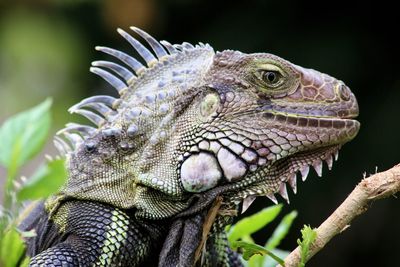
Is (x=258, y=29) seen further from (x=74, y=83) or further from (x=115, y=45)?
(x=74, y=83)

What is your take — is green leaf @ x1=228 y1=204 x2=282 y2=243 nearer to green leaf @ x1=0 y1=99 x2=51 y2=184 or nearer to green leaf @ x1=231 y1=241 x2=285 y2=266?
green leaf @ x1=231 y1=241 x2=285 y2=266

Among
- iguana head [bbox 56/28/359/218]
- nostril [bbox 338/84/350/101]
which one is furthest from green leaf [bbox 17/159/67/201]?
nostril [bbox 338/84/350/101]

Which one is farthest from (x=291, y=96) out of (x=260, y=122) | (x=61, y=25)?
(x=61, y=25)

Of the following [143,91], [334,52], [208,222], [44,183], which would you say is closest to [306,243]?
[208,222]

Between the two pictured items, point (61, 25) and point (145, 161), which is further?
point (61, 25)

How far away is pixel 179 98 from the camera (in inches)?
137

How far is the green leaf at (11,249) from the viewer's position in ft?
5.59

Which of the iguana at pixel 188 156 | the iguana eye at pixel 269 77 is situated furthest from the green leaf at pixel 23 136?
the iguana eye at pixel 269 77

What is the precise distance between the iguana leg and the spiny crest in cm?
36

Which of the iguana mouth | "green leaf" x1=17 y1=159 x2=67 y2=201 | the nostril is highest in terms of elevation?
the nostril

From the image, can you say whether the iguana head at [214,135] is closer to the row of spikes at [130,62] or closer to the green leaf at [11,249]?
the row of spikes at [130,62]

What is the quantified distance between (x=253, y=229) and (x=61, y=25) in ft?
31.4

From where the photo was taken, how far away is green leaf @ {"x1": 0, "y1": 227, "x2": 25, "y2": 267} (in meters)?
1.70

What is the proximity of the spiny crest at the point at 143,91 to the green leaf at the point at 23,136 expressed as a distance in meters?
1.86
